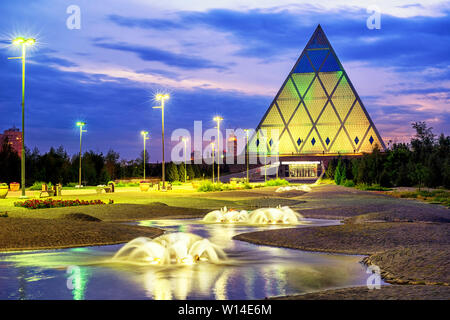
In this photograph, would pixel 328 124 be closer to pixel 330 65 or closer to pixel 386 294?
pixel 330 65

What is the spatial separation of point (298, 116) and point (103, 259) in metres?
98.2

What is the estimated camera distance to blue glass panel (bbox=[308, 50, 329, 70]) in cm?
10562

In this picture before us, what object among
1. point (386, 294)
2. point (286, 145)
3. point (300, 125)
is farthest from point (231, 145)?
point (386, 294)

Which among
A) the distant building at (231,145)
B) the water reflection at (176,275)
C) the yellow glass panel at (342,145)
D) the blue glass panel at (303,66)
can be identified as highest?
the blue glass panel at (303,66)

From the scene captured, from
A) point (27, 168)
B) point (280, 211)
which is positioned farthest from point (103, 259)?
point (27, 168)

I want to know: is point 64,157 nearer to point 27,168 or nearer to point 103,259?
point 27,168

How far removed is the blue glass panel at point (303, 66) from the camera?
106m

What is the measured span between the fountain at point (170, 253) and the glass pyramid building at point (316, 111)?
95786 mm

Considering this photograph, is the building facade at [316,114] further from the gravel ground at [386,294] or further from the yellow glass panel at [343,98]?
the gravel ground at [386,294]

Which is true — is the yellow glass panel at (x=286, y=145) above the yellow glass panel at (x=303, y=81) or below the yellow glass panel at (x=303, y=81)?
below

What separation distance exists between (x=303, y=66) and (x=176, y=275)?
3989 inches

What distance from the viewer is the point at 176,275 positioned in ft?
25.9

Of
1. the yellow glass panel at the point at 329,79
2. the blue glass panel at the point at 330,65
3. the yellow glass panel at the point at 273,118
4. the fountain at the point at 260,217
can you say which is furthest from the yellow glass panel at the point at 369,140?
the fountain at the point at 260,217

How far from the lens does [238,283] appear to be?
24.1ft
